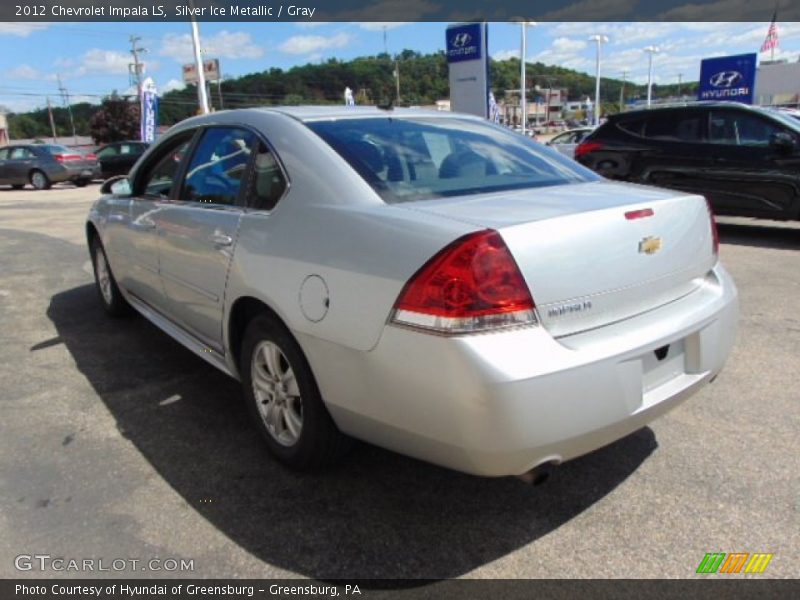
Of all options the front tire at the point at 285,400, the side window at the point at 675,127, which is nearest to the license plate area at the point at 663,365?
the front tire at the point at 285,400

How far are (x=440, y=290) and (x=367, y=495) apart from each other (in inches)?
43.1

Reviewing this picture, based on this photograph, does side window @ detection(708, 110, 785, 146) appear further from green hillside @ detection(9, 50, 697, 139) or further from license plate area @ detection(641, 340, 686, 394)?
green hillside @ detection(9, 50, 697, 139)

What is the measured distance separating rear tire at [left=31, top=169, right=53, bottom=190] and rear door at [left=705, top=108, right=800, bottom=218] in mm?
20298

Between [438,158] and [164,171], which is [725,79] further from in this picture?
[438,158]

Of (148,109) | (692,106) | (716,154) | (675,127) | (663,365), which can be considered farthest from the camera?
(148,109)

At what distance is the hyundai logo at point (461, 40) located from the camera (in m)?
17.8

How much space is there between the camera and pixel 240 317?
3.06m

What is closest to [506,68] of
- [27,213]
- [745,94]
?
[745,94]

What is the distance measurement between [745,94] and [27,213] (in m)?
22.0

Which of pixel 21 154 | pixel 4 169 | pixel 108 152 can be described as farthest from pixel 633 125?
pixel 4 169

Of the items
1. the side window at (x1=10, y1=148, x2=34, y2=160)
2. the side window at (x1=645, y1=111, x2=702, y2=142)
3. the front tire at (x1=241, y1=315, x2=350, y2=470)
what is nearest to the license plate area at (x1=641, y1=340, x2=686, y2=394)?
the front tire at (x1=241, y1=315, x2=350, y2=470)

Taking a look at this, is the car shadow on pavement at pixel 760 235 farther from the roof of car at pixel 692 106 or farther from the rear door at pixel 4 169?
the rear door at pixel 4 169

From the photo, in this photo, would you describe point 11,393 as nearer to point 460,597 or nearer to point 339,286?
point 339,286

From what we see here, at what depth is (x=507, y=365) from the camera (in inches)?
79.0
